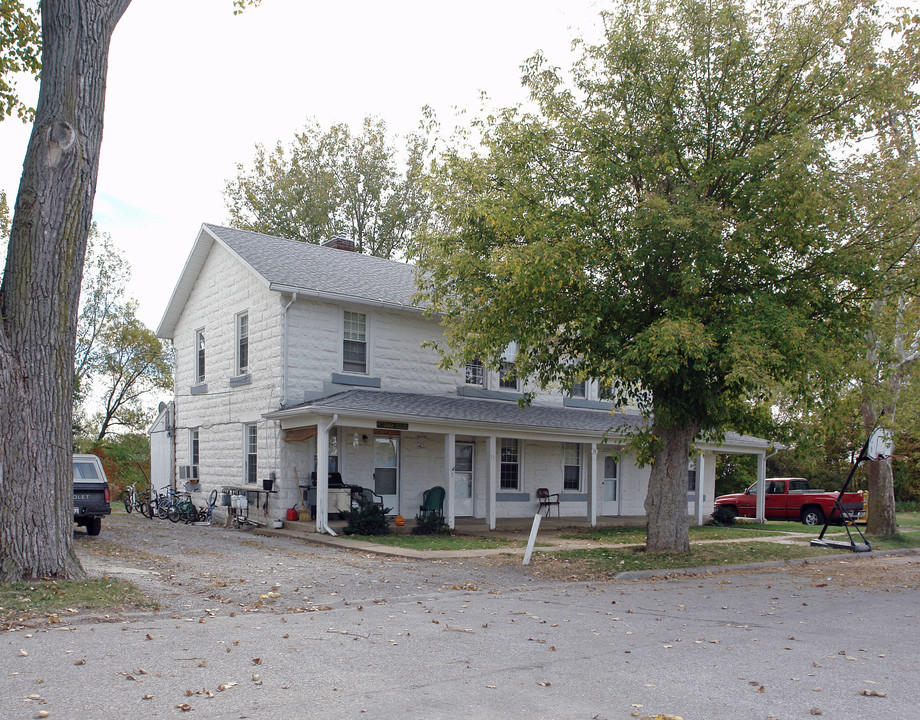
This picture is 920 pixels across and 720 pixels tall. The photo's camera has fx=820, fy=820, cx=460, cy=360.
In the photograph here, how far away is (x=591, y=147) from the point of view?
14680 millimetres

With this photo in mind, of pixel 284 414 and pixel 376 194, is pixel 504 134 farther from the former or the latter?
pixel 376 194

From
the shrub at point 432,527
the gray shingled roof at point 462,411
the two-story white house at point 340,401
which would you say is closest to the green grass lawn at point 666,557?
the two-story white house at point 340,401

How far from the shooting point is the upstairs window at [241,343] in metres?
21.4

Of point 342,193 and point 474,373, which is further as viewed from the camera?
point 342,193

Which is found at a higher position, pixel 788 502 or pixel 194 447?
pixel 194 447

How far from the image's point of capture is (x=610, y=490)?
27.1 m

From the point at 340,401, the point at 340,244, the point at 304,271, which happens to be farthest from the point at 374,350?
the point at 340,244

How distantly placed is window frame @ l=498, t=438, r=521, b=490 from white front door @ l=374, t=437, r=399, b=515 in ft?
12.9

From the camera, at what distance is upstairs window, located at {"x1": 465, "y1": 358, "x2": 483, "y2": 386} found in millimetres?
23031

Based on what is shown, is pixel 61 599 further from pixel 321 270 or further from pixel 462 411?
pixel 321 270

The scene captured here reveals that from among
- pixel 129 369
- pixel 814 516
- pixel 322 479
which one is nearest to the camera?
pixel 322 479

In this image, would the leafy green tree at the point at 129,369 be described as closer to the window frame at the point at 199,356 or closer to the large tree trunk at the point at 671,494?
the window frame at the point at 199,356

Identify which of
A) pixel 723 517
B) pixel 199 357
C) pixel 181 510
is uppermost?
pixel 199 357

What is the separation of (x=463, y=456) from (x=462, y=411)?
2.91 metres
